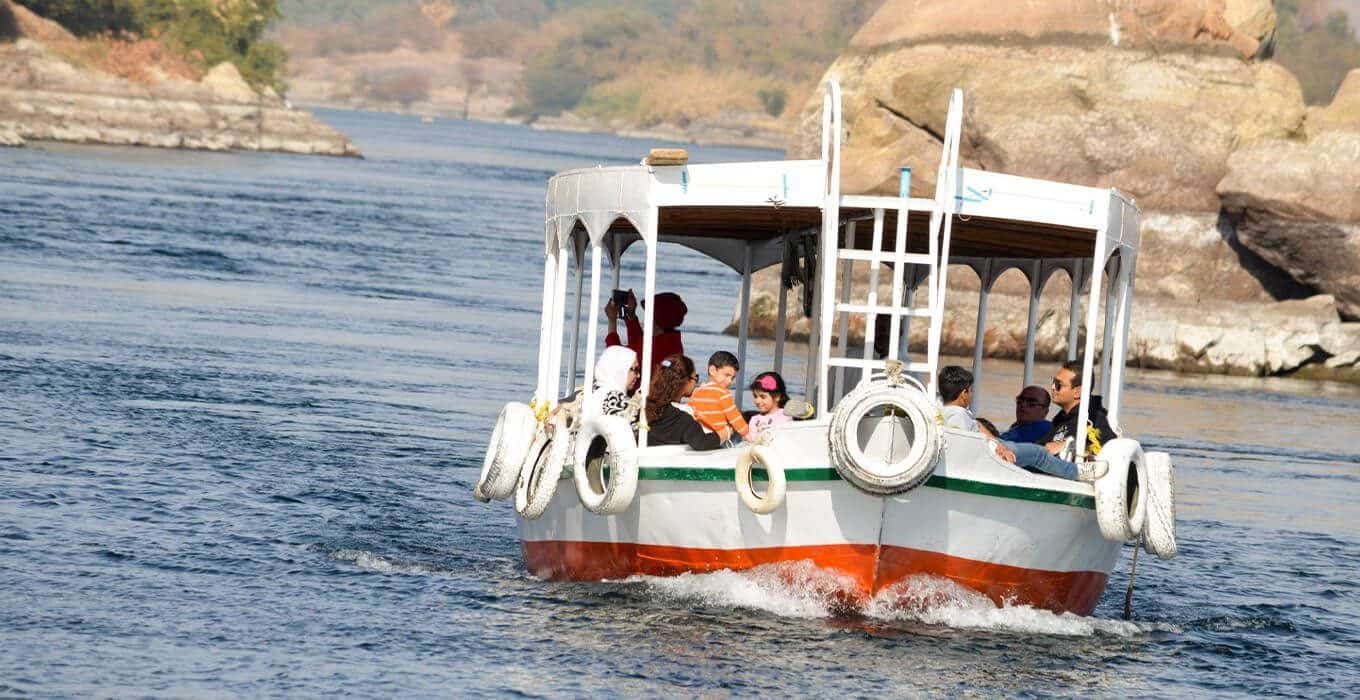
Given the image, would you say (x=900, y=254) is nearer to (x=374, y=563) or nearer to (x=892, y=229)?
(x=892, y=229)

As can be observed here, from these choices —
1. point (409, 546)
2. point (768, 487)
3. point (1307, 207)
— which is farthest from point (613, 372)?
point (1307, 207)

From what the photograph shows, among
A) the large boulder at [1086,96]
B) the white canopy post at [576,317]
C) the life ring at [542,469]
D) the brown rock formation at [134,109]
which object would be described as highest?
the brown rock formation at [134,109]

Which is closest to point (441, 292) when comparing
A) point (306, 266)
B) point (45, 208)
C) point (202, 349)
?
point (306, 266)

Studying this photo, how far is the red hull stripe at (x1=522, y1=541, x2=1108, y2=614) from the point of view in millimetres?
12211

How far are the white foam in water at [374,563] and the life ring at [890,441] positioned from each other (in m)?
4.36

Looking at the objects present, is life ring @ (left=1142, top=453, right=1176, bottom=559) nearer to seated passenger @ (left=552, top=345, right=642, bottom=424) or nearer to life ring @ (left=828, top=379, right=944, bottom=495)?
life ring @ (left=828, top=379, right=944, bottom=495)

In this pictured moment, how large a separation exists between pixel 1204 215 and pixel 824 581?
22.8 meters

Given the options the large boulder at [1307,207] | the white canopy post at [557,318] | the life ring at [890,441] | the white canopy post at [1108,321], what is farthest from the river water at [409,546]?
the large boulder at [1307,207]

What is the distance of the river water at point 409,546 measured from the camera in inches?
462

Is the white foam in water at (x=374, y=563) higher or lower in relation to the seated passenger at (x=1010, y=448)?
lower

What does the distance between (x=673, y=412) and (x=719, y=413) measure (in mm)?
304

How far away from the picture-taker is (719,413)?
1307 centimetres

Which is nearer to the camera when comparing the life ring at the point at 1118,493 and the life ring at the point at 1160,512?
the life ring at the point at 1118,493

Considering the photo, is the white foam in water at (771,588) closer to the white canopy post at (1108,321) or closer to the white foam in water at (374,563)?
the white foam in water at (374,563)
